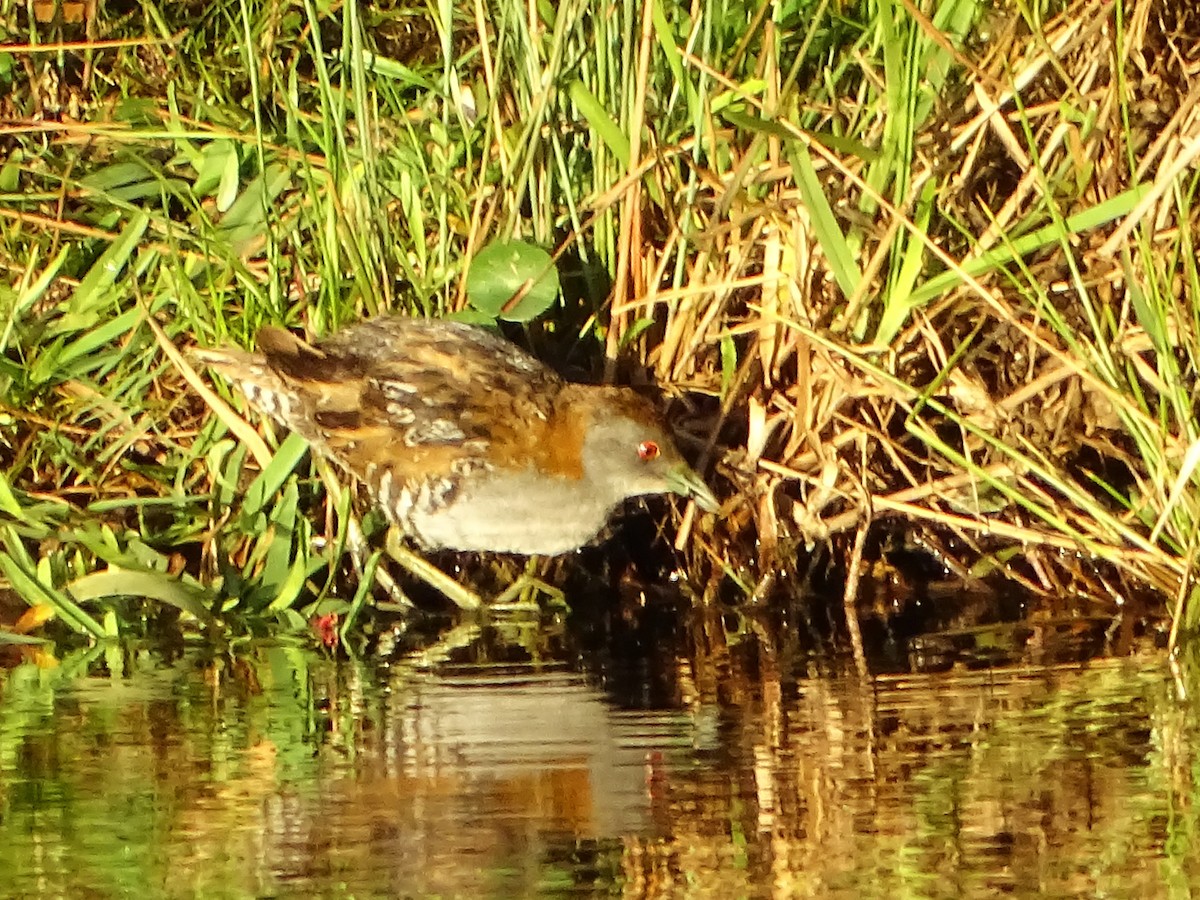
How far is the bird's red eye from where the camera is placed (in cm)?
552

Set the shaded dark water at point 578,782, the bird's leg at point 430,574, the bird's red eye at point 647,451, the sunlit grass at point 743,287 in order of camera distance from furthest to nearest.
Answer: the bird's leg at point 430,574 < the bird's red eye at point 647,451 < the sunlit grass at point 743,287 < the shaded dark water at point 578,782

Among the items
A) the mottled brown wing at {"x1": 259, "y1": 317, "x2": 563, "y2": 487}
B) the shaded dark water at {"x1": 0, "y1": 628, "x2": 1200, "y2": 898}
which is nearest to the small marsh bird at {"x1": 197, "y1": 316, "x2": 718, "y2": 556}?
the mottled brown wing at {"x1": 259, "y1": 317, "x2": 563, "y2": 487}

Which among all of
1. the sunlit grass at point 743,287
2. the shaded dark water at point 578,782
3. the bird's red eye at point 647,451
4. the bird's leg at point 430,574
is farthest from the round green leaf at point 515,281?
the shaded dark water at point 578,782

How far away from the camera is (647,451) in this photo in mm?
5531

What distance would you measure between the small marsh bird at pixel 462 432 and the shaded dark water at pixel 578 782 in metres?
0.56

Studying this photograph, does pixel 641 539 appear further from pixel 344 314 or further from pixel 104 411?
pixel 104 411

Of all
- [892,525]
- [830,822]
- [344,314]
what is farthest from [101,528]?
[830,822]

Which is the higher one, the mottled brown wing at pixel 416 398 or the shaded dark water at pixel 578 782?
the mottled brown wing at pixel 416 398

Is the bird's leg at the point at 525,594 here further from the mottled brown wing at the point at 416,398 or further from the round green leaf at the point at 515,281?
the round green leaf at the point at 515,281

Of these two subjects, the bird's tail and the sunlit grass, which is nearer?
the sunlit grass

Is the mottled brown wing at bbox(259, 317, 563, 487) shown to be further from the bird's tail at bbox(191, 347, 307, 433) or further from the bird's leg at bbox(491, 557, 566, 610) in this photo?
the bird's leg at bbox(491, 557, 566, 610)

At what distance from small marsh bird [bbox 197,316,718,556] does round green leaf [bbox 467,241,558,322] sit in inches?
5.4

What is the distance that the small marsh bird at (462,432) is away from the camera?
5.56m

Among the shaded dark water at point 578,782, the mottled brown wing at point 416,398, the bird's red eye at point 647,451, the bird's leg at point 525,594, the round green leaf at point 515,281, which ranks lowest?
the shaded dark water at point 578,782
